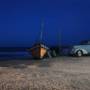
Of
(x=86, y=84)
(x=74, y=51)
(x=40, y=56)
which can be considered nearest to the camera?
(x=86, y=84)

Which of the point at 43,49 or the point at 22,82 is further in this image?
the point at 43,49

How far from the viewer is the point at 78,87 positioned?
1214 cm

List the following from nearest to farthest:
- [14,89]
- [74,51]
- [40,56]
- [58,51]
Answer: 1. [14,89]
2. [74,51]
3. [40,56]
4. [58,51]

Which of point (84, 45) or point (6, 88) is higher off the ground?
point (84, 45)

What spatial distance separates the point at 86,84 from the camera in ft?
42.1

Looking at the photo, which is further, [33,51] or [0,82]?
[33,51]

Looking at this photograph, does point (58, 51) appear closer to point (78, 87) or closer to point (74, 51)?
point (74, 51)

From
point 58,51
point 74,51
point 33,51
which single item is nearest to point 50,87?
point 74,51

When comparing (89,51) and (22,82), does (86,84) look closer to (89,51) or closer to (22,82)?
(22,82)

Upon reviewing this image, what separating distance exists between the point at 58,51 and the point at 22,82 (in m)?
32.5

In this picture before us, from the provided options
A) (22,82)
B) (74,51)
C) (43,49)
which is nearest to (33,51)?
(43,49)

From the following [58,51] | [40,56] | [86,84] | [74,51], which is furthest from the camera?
[58,51]

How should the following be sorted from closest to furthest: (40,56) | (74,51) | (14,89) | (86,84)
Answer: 1. (14,89)
2. (86,84)
3. (74,51)
4. (40,56)

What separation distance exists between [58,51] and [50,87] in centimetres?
3373
